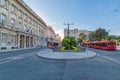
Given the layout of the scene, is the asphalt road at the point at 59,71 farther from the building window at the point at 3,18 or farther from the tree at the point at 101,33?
the tree at the point at 101,33

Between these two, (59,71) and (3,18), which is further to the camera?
(3,18)

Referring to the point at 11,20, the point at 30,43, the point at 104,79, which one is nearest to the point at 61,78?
the point at 104,79

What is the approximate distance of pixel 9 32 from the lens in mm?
37875

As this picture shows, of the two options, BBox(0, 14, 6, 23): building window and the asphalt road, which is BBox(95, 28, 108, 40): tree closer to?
BBox(0, 14, 6, 23): building window

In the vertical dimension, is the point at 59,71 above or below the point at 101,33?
below

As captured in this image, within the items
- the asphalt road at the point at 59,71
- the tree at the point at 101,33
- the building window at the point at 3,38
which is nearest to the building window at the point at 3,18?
the building window at the point at 3,38

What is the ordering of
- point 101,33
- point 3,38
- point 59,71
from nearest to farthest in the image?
point 59,71, point 3,38, point 101,33

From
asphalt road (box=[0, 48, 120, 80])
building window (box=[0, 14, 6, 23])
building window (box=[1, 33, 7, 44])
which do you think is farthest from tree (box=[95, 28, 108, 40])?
asphalt road (box=[0, 48, 120, 80])

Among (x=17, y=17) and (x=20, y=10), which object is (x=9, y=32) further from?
(x=20, y=10)

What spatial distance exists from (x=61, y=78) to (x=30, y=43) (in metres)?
54.2

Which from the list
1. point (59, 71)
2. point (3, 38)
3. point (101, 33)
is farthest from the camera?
point (101, 33)

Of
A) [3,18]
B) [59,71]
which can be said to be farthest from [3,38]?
[59,71]

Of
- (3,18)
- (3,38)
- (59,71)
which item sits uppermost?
(3,18)

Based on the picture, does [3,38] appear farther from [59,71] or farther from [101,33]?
[101,33]
